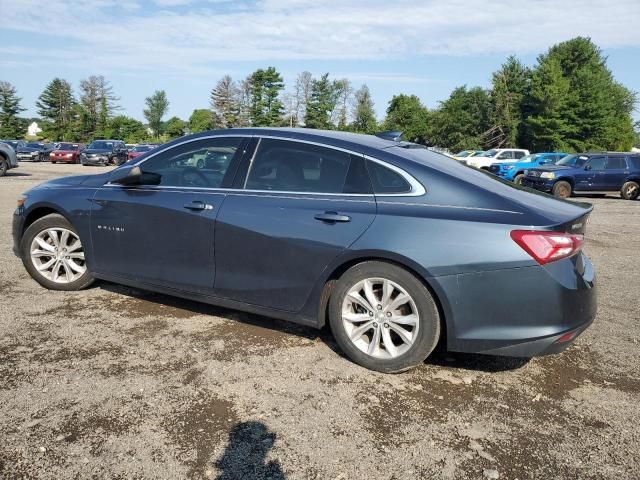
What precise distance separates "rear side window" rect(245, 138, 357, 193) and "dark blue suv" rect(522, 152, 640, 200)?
1641cm

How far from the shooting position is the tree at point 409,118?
250 ft

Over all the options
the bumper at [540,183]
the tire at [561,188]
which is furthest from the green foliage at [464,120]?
the tire at [561,188]

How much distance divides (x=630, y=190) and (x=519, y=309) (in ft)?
60.4

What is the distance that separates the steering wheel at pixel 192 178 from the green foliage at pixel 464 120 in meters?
65.0

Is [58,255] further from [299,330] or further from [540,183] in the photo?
[540,183]

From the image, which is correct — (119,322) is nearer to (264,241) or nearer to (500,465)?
(264,241)

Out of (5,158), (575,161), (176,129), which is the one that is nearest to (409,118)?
(176,129)

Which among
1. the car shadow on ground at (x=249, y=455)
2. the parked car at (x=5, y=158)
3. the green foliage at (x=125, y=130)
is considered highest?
the green foliage at (x=125, y=130)

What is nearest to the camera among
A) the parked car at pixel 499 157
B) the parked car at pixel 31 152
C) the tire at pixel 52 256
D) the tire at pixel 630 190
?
the tire at pixel 52 256

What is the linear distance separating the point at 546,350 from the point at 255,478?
1871 mm

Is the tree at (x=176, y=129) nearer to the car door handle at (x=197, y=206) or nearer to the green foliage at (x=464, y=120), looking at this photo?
the green foliage at (x=464, y=120)

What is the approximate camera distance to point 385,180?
3.54m

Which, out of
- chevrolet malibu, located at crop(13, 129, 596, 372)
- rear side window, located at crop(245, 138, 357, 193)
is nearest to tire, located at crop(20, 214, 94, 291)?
chevrolet malibu, located at crop(13, 129, 596, 372)

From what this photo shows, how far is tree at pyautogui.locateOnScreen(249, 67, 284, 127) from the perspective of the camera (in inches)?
3221
